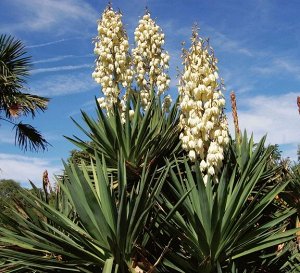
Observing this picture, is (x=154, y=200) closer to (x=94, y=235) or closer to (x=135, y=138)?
(x=94, y=235)

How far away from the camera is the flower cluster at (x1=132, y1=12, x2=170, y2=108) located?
4.64 m

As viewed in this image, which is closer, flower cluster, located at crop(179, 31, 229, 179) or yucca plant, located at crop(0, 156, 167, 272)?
yucca plant, located at crop(0, 156, 167, 272)

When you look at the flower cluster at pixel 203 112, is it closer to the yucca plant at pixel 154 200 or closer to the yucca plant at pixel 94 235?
the yucca plant at pixel 154 200

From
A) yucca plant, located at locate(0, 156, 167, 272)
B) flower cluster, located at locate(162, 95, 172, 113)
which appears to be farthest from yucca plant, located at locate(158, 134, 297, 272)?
flower cluster, located at locate(162, 95, 172, 113)

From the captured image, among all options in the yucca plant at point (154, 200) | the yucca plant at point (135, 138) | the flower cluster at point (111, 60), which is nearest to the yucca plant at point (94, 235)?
the yucca plant at point (154, 200)

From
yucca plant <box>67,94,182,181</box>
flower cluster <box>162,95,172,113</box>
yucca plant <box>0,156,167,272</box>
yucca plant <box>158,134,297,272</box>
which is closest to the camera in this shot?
yucca plant <box>0,156,167,272</box>

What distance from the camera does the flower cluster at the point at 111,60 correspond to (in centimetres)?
443

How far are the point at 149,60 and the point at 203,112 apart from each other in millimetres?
1246

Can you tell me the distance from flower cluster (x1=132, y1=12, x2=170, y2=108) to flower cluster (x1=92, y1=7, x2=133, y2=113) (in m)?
0.16

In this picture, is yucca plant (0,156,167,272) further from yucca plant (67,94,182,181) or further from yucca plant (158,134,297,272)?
yucca plant (67,94,182,181)

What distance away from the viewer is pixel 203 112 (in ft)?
12.1

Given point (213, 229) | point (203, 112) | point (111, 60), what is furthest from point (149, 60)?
point (213, 229)

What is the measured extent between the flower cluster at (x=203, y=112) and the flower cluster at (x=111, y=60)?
0.88 metres

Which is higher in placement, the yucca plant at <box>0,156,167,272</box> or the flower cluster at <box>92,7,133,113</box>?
the flower cluster at <box>92,7,133,113</box>
